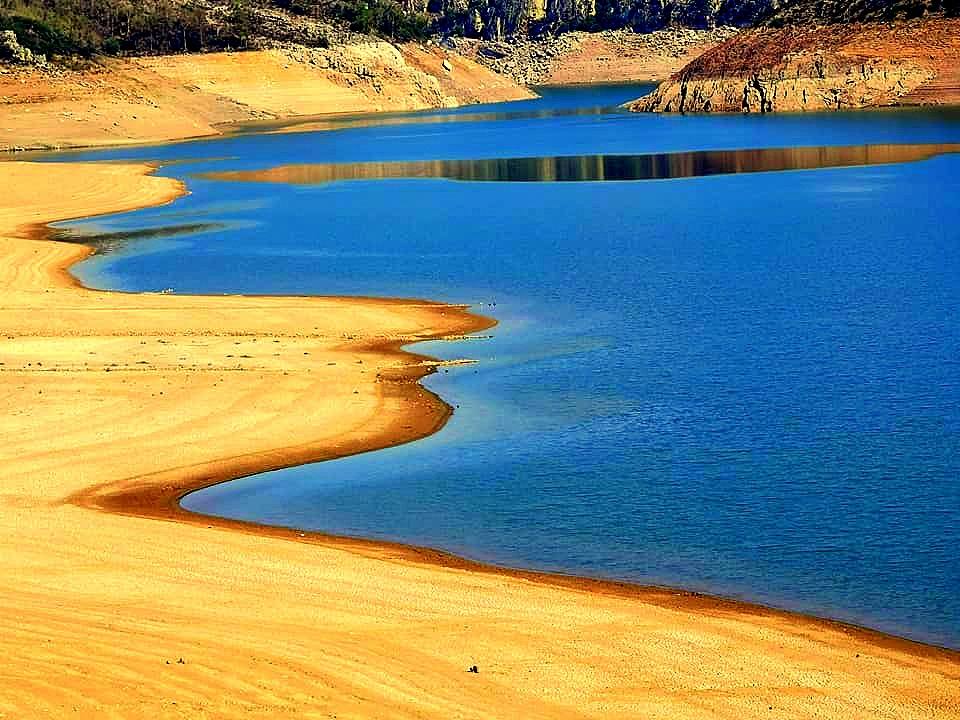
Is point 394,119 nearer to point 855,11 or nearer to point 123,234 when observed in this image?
point 855,11

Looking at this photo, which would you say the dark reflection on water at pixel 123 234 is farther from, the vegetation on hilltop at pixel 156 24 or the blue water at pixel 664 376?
the vegetation on hilltop at pixel 156 24

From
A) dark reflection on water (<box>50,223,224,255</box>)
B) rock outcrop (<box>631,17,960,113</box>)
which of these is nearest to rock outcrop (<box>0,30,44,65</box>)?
rock outcrop (<box>631,17,960,113</box>)

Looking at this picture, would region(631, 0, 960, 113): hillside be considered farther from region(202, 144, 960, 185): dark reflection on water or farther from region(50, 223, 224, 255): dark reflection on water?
region(50, 223, 224, 255): dark reflection on water

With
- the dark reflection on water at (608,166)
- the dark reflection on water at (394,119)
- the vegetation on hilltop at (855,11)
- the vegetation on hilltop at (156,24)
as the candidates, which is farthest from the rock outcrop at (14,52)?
the vegetation on hilltop at (855,11)

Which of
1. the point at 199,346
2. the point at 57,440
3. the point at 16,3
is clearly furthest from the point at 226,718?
the point at 16,3

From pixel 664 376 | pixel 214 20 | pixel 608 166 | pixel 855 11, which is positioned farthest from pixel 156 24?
pixel 664 376

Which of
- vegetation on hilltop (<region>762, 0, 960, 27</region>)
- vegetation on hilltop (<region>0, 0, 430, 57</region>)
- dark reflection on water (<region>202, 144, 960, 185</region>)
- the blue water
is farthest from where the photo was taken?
vegetation on hilltop (<region>0, 0, 430, 57</region>)
